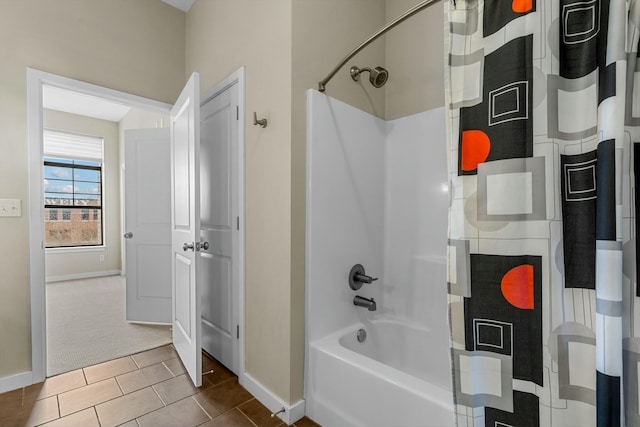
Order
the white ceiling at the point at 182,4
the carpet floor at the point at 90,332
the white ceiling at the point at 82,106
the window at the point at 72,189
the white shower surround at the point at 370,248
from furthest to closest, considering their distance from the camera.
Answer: the window at the point at 72,189 < the white ceiling at the point at 82,106 < the white ceiling at the point at 182,4 < the carpet floor at the point at 90,332 < the white shower surround at the point at 370,248

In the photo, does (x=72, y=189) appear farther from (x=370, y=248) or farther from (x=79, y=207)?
(x=370, y=248)

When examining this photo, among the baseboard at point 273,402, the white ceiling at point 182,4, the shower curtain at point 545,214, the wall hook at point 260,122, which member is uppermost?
the white ceiling at point 182,4

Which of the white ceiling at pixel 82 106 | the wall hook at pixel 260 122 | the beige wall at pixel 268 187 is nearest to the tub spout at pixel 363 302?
the beige wall at pixel 268 187

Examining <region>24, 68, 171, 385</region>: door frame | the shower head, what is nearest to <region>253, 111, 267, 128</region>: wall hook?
the shower head

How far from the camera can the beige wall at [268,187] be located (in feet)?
5.41

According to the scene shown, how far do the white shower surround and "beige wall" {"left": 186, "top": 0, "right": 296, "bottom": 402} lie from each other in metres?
0.13

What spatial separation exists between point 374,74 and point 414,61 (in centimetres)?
37

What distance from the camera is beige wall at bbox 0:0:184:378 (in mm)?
1911

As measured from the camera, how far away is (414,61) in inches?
82.3

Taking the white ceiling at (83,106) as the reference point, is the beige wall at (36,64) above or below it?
below

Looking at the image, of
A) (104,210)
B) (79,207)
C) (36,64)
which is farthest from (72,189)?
(36,64)

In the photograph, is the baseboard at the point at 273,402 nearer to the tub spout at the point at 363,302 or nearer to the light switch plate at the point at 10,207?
the tub spout at the point at 363,302

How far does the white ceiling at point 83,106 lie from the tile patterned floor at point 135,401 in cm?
365

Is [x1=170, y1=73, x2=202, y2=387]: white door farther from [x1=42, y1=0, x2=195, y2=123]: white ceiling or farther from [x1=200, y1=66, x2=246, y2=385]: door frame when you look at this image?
[x1=42, y1=0, x2=195, y2=123]: white ceiling
